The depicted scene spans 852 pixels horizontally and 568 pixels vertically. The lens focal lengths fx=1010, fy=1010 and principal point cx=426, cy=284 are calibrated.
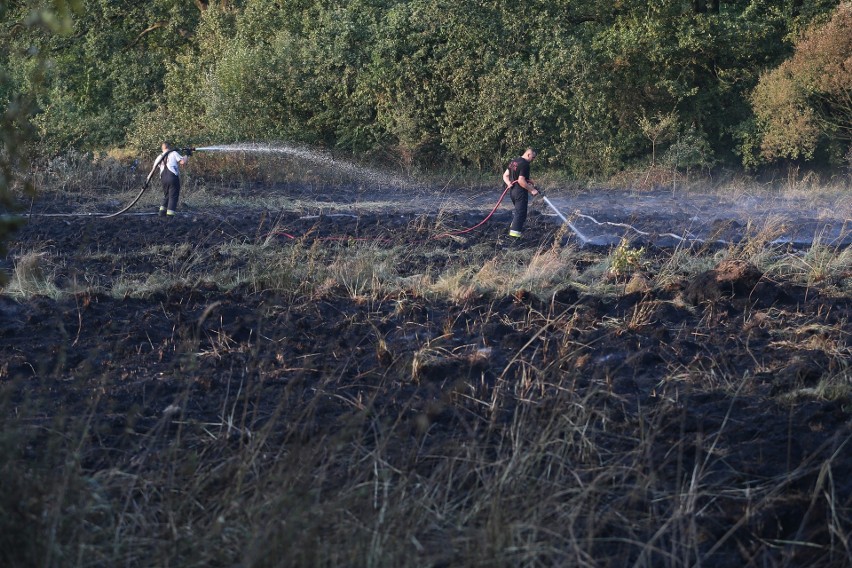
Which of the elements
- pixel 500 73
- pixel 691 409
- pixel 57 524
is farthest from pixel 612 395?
pixel 500 73

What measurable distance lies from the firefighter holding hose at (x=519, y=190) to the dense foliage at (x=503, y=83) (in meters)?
11.9

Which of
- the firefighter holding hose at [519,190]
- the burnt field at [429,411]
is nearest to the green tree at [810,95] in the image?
the firefighter holding hose at [519,190]

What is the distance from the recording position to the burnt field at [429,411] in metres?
3.77

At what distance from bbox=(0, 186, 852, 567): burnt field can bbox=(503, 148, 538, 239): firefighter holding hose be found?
252 cm

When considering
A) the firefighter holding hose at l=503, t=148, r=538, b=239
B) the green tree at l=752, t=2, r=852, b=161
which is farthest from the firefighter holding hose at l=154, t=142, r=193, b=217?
the green tree at l=752, t=2, r=852, b=161

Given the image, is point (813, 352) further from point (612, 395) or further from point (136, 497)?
point (136, 497)

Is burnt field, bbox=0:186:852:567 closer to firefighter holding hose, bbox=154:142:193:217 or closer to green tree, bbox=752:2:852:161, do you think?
firefighter holding hose, bbox=154:142:193:217

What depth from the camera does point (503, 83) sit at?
26250 mm

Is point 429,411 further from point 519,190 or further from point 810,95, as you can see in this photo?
point 810,95

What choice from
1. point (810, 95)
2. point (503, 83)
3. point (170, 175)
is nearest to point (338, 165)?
point (503, 83)

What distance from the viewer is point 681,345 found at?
23.4ft

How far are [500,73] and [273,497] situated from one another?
2351 cm

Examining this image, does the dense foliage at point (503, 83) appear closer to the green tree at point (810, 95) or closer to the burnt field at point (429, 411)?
the green tree at point (810, 95)

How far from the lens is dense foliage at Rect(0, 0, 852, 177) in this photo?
26094 mm
